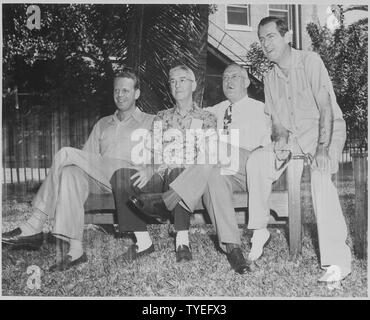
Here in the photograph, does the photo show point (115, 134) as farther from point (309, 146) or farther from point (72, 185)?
point (309, 146)

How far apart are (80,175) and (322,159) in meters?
2.07

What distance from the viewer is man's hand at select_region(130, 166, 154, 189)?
4504mm

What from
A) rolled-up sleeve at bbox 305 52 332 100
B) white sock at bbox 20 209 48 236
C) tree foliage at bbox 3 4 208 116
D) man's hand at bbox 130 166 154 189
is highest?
tree foliage at bbox 3 4 208 116

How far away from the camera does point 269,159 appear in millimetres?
4531

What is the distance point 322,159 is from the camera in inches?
178

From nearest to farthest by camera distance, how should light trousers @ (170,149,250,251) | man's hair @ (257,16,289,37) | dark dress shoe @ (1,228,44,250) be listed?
light trousers @ (170,149,250,251) → man's hair @ (257,16,289,37) → dark dress shoe @ (1,228,44,250)

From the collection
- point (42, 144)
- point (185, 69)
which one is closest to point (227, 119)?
point (185, 69)

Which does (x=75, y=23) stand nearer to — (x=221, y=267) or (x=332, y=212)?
(x=221, y=267)

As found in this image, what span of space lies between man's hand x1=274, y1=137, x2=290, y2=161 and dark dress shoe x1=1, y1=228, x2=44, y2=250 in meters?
2.16

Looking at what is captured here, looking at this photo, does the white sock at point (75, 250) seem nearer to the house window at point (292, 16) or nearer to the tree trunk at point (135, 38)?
the tree trunk at point (135, 38)

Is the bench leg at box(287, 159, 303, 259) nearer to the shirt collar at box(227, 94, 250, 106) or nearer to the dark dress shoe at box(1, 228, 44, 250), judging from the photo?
the shirt collar at box(227, 94, 250, 106)

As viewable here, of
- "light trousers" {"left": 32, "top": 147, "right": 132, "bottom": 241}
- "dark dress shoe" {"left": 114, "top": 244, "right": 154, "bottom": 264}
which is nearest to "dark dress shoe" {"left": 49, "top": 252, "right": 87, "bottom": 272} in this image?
"light trousers" {"left": 32, "top": 147, "right": 132, "bottom": 241}
